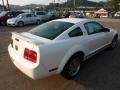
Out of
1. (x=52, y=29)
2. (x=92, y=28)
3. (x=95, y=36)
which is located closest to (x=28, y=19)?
(x=92, y=28)

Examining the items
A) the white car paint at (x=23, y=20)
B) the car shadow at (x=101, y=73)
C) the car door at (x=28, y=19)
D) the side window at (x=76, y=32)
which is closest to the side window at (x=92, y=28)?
the side window at (x=76, y=32)

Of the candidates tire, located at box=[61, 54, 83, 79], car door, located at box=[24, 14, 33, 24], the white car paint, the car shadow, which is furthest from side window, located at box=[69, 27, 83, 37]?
car door, located at box=[24, 14, 33, 24]

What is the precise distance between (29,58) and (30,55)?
0.09 meters

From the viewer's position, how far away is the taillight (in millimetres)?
3975

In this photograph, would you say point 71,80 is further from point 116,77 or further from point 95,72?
point 116,77

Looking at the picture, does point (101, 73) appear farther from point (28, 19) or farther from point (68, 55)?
point (28, 19)

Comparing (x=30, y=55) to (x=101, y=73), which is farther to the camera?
(x=101, y=73)

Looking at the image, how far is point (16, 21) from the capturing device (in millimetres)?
18656

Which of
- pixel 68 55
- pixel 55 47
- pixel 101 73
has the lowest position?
pixel 101 73

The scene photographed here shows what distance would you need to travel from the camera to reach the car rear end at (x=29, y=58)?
3.93 m

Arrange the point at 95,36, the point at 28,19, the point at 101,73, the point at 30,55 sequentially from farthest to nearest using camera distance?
the point at 28,19
the point at 95,36
the point at 101,73
the point at 30,55

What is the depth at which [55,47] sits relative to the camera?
4227 millimetres

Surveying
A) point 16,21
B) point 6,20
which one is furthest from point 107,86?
point 6,20

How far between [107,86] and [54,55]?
1.62 meters
